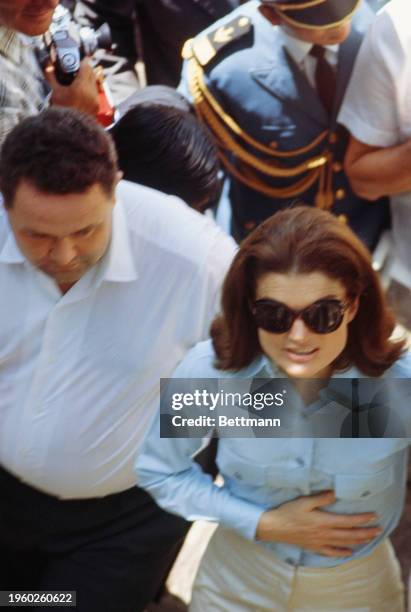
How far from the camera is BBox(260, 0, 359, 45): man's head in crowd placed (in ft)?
8.53

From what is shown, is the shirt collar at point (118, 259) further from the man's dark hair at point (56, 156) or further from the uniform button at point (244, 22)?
the uniform button at point (244, 22)

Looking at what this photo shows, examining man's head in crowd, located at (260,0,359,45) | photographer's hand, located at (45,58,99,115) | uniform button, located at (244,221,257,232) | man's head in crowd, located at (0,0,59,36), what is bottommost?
uniform button, located at (244,221,257,232)

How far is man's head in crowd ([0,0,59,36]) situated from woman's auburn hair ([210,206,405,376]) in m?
A: 0.95

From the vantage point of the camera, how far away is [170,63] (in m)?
3.66

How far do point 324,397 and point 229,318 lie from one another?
0.74ft

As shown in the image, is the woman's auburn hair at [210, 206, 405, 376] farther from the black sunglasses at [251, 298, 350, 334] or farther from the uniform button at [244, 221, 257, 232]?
the uniform button at [244, 221, 257, 232]

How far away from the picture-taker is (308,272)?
5.72 ft

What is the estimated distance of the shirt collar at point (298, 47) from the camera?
2699 millimetres

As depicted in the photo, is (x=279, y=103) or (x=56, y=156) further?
(x=279, y=103)

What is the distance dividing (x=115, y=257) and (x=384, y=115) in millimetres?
856

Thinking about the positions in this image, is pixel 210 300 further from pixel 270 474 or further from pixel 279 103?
pixel 279 103

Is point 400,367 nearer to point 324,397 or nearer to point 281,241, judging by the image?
point 324,397

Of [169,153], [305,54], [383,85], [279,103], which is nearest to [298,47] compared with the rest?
[305,54]

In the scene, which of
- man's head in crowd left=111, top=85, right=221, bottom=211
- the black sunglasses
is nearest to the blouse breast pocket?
the black sunglasses
